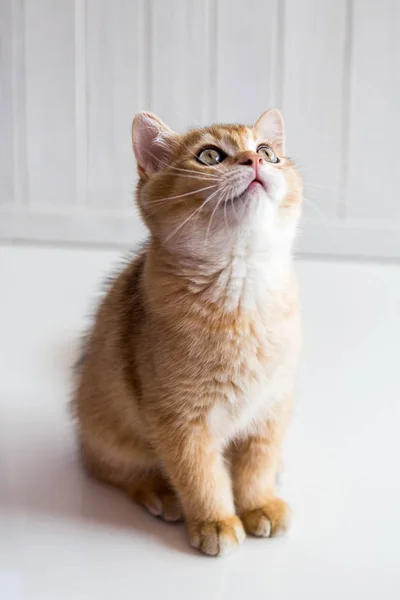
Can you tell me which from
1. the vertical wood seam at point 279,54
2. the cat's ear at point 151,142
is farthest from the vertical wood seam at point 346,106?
the cat's ear at point 151,142

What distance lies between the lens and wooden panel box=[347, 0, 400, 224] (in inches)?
61.9

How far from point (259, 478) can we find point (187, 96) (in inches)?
39.4

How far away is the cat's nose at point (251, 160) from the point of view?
89cm

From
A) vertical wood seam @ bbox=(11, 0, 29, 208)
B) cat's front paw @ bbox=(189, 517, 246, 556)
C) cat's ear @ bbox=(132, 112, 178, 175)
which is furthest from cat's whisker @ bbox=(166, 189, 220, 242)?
vertical wood seam @ bbox=(11, 0, 29, 208)

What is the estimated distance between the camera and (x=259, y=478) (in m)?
1.03

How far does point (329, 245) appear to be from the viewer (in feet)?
Answer: 5.41

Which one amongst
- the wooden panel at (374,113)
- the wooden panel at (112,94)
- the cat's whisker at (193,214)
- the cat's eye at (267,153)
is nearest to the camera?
the cat's whisker at (193,214)

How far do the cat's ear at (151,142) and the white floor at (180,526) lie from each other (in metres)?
0.54

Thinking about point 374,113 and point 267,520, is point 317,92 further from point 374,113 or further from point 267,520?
point 267,520

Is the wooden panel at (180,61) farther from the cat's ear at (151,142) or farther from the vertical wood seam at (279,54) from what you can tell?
the cat's ear at (151,142)

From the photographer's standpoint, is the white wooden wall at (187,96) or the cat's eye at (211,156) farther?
the white wooden wall at (187,96)

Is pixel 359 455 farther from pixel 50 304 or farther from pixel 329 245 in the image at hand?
pixel 50 304

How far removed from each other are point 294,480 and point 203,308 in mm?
410

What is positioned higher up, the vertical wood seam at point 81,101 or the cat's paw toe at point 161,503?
the vertical wood seam at point 81,101
